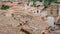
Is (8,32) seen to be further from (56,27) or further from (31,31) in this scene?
Result: (56,27)

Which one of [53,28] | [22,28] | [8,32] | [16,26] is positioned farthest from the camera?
[53,28]

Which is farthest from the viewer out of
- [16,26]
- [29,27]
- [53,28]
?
[53,28]

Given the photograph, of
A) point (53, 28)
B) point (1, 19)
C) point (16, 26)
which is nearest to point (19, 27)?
point (16, 26)

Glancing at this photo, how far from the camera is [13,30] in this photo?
7.34 meters

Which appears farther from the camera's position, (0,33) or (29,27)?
(29,27)

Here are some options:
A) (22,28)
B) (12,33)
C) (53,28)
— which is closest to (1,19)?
(22,28)

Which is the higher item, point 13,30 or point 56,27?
point 13,30

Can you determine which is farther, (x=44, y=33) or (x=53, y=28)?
(x=53, y=28)

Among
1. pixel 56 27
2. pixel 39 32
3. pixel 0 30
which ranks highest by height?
pixel 0 30

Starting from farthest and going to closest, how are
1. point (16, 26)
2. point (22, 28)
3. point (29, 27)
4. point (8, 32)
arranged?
point (29, 27), point (22, 28), point (16, 26), point (8, 32)

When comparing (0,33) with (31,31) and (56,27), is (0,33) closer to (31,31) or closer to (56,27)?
(31,31)

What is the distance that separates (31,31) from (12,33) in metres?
1.34

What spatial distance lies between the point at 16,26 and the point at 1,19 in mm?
1200

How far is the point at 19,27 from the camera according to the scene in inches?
304
